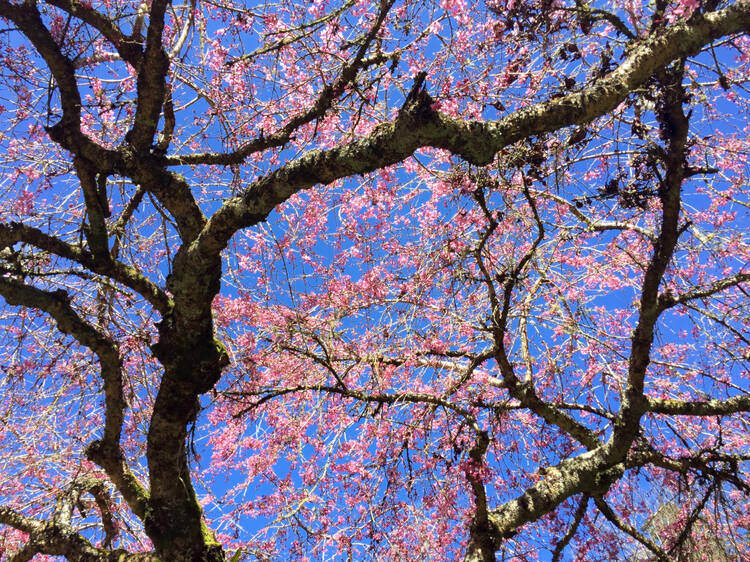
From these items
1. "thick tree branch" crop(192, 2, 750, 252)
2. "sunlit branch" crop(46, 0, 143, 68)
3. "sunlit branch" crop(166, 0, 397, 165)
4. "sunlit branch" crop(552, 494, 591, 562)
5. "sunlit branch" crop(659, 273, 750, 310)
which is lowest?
"sunlit branch" crop(552, 494, 591, 562)

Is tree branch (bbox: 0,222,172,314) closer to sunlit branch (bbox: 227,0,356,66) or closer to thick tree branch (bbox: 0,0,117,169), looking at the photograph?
thick tree branch (bbox: 0,0,117,169)

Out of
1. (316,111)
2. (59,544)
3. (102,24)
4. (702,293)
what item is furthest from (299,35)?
(59,544)

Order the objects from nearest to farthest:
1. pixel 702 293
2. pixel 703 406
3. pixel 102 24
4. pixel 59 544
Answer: pixel 102 24 → pixel 702 293 → pixel 59 544 → pixel 703 406

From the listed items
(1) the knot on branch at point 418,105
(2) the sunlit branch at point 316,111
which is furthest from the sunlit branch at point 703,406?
(2) the sunlit branch at point 316,111

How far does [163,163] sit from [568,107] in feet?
8.44

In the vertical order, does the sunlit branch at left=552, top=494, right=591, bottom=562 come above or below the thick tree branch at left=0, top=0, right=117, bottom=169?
below

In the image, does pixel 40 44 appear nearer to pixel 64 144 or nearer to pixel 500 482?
pixel 64 144

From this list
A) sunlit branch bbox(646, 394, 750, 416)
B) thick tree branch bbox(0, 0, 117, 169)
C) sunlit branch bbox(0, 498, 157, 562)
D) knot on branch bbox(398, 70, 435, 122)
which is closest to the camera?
knot on branch bbox(398, 70, 435, 122)

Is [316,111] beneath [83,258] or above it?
above

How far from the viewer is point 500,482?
19.5 feet

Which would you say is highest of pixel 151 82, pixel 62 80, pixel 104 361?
pixel 62 80

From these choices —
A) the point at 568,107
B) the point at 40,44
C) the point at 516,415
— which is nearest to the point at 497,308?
the point at 568,107

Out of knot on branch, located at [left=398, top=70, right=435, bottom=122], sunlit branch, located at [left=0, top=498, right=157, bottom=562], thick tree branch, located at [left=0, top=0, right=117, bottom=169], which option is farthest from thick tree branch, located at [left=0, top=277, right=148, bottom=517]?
knot on branch, located at [left=398, top=70, right=435, bottom=122]

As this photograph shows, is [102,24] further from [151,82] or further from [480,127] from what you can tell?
[480,127]
